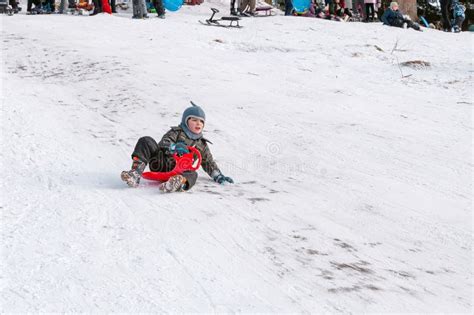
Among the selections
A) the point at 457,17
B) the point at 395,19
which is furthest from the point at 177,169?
the point at 457,17

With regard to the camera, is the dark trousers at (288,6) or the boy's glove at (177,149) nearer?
the boy's glove at (177,149)

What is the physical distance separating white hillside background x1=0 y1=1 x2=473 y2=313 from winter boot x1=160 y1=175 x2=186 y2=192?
7 cm

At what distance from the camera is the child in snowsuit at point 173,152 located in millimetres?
4637

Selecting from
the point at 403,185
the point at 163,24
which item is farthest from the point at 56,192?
the point at 163,24

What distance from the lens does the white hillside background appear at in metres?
3.09

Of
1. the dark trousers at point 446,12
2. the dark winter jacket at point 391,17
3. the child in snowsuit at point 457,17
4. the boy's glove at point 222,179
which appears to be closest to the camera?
the boy's glove at point 222,179

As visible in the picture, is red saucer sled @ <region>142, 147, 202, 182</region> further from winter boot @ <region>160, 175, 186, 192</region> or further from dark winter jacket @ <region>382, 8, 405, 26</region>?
dark winter jacket @ <region>382, 8, 405, 26</region>

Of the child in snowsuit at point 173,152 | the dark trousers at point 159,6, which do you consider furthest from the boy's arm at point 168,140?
the dark trousers at point 159,6

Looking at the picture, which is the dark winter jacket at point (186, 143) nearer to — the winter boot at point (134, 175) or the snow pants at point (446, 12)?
the winter boot at point (134, 175)

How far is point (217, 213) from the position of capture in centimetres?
424

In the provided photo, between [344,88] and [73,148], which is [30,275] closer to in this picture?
[73,148]

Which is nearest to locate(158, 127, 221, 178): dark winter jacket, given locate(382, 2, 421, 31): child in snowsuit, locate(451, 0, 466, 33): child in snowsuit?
locate(382, 2, 421, 31): child in snowsuit

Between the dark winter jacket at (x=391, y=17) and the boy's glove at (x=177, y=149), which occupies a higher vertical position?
the dark winter jacket at (x=391, y=17)

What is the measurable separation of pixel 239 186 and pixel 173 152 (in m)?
0.62
